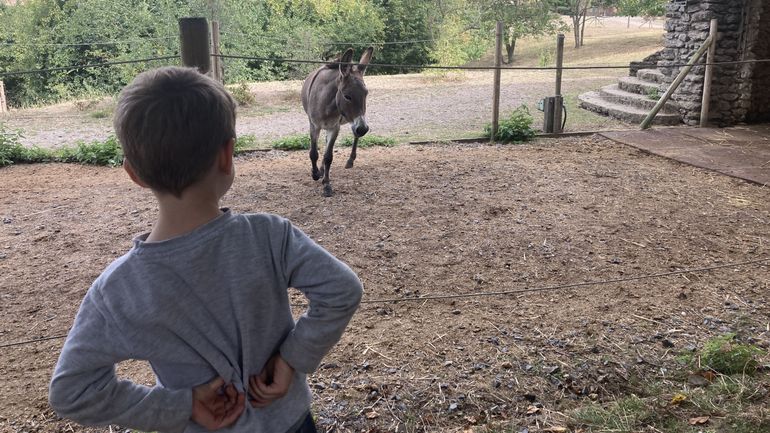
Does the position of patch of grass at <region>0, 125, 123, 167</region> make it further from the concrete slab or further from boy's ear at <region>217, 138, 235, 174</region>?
boy's ear at <region>217, 138, 235, 174</region>

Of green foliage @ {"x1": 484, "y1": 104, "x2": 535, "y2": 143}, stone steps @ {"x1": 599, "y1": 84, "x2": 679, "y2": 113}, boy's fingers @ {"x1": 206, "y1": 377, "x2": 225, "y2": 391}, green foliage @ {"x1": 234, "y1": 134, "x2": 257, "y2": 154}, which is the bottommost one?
green foliage @ {"x1": 234, "y1": 134, "x2": 257, "y2": 154}

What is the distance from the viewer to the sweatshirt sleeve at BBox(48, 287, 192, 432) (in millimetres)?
1258

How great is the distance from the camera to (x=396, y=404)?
3062 millimetres

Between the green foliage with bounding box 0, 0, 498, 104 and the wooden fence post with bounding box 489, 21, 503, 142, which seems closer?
the wooden fence post with bounding box 489, 21, 503, 142

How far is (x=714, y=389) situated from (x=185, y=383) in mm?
2698

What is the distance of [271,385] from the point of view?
146 centimetres

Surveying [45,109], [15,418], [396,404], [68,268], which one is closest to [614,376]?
[396,404]

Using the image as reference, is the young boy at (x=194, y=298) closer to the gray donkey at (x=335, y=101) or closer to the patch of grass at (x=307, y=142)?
the gray donkey at (x=335, y=101)

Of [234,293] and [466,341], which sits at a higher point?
[234,293]

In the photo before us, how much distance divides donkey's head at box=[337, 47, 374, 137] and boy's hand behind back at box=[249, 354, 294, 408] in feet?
17.4

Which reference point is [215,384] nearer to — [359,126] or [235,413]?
[235,413]

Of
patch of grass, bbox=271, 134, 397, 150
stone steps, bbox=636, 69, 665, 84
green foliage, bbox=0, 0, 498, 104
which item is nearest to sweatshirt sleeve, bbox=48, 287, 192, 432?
patch of grass, bbox=271, 134, 397, 150

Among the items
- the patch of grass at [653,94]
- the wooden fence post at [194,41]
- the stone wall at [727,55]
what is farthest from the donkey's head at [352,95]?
the patch of grass at [653,94]

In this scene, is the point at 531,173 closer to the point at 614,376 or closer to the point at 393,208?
the point at 393,208
